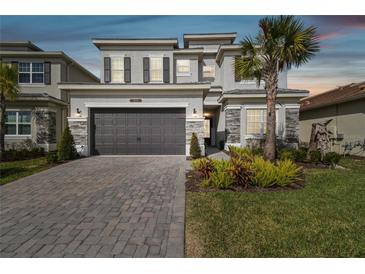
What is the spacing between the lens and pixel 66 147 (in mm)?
13492

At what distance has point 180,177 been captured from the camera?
9219 mm

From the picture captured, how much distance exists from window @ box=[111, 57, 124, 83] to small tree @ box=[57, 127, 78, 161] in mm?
6637

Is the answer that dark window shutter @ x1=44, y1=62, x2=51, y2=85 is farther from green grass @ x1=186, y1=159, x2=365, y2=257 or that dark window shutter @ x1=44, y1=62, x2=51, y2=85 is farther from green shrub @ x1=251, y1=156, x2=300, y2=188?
green shrub @ x1=251, y1=156, x2=300, y2=188

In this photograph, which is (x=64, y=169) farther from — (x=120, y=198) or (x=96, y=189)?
(x=120, y=198)

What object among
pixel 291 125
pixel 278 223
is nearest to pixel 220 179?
pixel 278 223

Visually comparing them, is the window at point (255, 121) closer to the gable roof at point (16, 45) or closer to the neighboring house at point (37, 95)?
the neighboring house at point (37, 95)

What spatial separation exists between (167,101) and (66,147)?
5932 millimetres

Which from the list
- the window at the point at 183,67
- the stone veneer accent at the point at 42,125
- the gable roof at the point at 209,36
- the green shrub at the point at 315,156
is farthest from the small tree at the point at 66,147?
the gable roof at the point at 209,36

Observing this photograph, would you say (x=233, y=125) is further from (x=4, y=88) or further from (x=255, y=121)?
(x=4, y=88)

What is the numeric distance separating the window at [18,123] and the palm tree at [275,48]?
1474cm

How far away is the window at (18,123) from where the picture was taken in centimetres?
1770

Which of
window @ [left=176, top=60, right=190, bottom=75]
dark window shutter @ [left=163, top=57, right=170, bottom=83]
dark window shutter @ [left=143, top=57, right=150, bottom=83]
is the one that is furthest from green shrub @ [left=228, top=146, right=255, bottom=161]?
dark window shutter @ [left=143, top=57, right=150, bottom=83]
